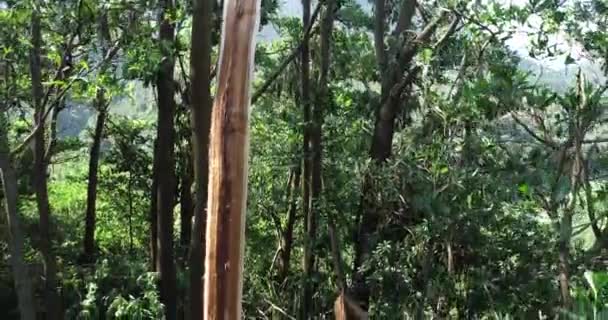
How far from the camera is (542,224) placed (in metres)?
5.38

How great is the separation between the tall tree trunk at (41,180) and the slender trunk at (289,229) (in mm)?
2262

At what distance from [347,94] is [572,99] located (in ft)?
8.66

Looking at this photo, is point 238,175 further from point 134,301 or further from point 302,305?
point 302,305

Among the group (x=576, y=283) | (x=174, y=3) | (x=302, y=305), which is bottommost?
(x=302, y=305)

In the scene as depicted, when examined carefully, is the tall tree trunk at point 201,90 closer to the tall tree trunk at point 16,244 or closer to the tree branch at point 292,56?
the tall tree trunk at point 16,244

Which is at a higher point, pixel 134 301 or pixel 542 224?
pixel 542 224

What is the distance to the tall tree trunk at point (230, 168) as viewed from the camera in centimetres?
173

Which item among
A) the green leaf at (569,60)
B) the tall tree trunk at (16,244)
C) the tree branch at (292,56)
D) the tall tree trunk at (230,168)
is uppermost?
the tree branch at (292,56)

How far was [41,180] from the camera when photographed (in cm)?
617

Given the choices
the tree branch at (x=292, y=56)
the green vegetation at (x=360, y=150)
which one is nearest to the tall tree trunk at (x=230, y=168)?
the green vegetation at (x=360, y=150)

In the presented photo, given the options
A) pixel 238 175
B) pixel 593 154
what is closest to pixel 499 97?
pixel 593 154

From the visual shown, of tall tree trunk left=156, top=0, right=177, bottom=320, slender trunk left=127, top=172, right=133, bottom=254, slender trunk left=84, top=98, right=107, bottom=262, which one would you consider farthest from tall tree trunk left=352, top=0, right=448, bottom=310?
slender trunk left=127, top=172, right=133, bottom=254

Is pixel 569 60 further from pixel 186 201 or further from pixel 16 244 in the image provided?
pixel 16 244

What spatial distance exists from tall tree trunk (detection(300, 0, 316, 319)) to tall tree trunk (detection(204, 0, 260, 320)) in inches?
187
